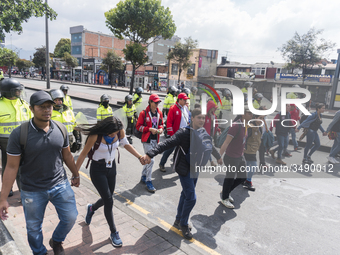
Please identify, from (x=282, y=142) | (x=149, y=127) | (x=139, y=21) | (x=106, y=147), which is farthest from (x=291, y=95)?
(x=139, y=21)

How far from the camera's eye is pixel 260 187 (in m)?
5.19

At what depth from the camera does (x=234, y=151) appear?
416cm

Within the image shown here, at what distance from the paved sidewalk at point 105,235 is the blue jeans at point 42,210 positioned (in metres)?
0.45

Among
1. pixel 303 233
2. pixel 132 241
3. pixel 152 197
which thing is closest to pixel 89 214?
pixel 132 241

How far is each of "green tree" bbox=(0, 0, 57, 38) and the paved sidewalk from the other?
6855 mm

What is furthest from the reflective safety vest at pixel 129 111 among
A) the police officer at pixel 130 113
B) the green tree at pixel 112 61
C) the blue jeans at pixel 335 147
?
the green tree at pixel 112 61

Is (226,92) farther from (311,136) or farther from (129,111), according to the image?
(129,111)

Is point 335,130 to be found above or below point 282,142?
above

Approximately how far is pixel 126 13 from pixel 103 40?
48.1 m

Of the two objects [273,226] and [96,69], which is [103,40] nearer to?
[96,69]

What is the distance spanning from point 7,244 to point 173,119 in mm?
3692

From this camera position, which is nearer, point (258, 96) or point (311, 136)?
point (258, 96)

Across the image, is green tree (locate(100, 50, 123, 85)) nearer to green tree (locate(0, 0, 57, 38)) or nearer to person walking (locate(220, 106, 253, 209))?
green tree (locate(0, 0, 57, 38))

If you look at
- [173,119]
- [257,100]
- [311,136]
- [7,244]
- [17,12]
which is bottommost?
[7,244]
